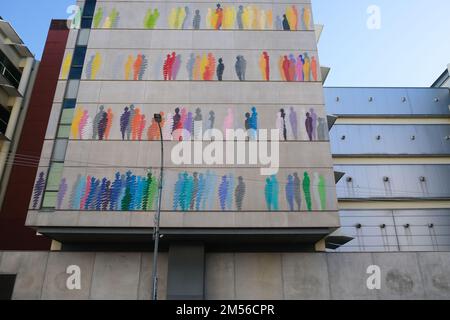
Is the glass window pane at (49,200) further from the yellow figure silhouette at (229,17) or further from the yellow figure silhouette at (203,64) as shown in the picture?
the yellow figure silhouette at (229,17)

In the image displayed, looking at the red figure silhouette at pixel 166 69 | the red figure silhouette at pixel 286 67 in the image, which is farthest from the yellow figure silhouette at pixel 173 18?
the red figure silhouette at pixel 286 67

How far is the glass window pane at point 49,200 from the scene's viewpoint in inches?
768

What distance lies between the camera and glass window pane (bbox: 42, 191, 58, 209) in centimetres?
1950

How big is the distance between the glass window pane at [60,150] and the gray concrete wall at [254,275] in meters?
5.83

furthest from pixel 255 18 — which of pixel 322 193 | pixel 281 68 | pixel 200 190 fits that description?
pixel 322 193

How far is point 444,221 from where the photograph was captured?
26.9 meters

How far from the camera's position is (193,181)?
19922 mm

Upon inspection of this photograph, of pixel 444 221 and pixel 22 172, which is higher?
pixel 22 172

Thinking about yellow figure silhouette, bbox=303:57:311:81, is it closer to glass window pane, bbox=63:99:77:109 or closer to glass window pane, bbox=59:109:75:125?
glass window pane, bbox=63:99:77:109

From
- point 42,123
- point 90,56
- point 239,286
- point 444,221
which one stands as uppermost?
point 90,56

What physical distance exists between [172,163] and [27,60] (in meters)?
20.7

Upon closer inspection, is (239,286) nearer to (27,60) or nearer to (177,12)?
(177,12)

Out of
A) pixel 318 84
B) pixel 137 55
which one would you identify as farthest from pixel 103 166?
pixel 318 84

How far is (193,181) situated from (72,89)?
10.9 m
